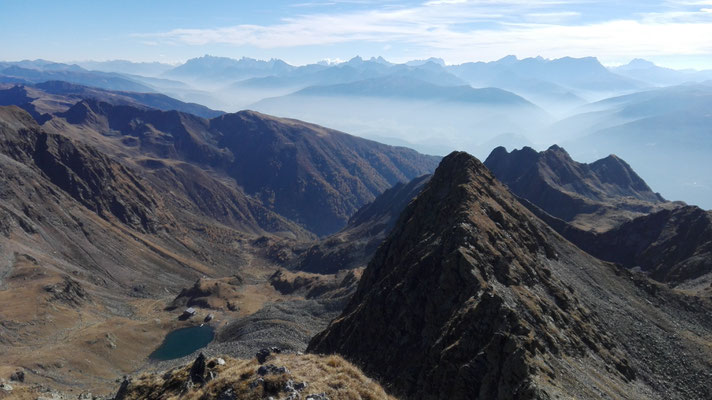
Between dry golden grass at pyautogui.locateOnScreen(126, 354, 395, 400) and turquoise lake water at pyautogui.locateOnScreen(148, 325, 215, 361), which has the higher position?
dry golden grass at pyautogui.locateOnScreen(126, 354, 395, 400)

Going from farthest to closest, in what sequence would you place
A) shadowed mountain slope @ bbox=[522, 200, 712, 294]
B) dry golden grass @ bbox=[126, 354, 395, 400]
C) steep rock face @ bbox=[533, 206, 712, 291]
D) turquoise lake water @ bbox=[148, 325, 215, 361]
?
turquoise lake water @ bbox=[148, 325, 215, 361] → steep rock face @ bbox=[533, 206, 712, 291] → shadowed mountain slope @ bbox=[522, 200, 712, 294] → dry golden grass @ bbox=[126, 354, 395, 400]

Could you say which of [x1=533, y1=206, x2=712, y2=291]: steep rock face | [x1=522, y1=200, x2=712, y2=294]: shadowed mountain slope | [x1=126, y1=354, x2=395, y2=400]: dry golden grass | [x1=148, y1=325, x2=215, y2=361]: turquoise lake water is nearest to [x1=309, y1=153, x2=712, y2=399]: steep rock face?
[x1=126, y1=354, x2=395, y2=400]: dry golden grass

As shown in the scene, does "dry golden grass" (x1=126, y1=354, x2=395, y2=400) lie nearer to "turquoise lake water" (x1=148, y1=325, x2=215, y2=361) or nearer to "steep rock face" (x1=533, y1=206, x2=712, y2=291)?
"turquoise lake water" (x1=148, y1=325, x2=215, y2=361)

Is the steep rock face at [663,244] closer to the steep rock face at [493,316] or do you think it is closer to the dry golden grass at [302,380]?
the steep rock face at [493,316]

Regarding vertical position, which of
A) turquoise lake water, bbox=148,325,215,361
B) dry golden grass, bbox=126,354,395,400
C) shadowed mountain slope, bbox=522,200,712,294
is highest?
dry golden grass, bbox=126,354,395,400

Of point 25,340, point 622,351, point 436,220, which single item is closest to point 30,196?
point 25,340

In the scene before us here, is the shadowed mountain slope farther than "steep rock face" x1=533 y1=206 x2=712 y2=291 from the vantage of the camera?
No

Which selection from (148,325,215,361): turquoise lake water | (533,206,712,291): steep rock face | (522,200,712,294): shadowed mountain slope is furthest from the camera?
(148,325,215,361): turquoise lake water
